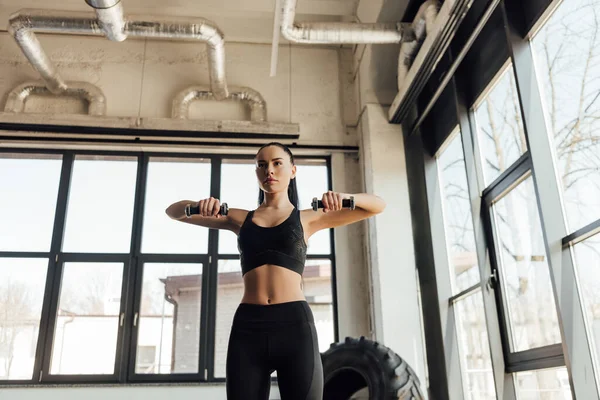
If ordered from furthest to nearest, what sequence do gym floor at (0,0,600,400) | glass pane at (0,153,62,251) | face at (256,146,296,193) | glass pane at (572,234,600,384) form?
glass pane at (0,153,62,251) < gym floor at (0,0,600,400) < glass pane at (572,234,600,384) < face at (256,146,296,193)

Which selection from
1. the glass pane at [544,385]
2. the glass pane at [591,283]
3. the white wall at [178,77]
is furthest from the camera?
the white wall at [178,77]

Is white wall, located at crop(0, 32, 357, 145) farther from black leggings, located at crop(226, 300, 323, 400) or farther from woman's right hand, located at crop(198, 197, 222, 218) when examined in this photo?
black leggings, located at crop(226, 300, 323, 400)

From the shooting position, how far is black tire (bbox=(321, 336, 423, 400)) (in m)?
3.14

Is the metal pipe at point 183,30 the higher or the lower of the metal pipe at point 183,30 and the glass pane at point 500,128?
the higher

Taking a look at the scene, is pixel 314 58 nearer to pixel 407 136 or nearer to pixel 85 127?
pixel 407 136

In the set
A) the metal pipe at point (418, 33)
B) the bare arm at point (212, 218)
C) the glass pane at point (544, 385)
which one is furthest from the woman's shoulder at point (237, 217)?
→ the metal pipe at point (418, 33)

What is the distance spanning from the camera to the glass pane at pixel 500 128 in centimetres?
312

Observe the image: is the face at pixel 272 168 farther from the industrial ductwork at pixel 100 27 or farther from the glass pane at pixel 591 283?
the industrial ductwork at pixel 100 27

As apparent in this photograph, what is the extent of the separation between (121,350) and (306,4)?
350cm

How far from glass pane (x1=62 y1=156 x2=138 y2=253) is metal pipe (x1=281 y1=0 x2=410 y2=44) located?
2048mm

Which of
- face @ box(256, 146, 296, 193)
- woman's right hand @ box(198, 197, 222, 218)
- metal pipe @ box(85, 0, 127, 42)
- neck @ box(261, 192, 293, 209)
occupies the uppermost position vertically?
metal pipe @ box(85, 0, 127, 42)

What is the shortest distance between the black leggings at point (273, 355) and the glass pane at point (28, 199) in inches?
146

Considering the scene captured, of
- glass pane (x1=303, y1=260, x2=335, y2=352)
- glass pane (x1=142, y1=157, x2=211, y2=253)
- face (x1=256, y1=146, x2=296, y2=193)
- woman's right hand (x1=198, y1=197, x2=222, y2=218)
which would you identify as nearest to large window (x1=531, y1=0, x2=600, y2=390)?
face (x1=256, y1=146, x2=296, y2=193)

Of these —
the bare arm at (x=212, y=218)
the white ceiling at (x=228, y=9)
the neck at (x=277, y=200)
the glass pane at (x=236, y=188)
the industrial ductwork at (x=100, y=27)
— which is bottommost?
the bare arm at (x=212, y=218)
